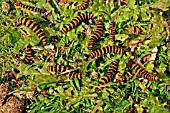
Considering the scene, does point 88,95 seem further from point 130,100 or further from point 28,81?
point 28,81

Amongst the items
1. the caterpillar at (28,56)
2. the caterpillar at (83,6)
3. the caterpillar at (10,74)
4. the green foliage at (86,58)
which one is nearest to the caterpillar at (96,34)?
the green foliage at (86,58)

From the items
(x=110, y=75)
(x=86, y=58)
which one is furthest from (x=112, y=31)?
(x=110, y=75)

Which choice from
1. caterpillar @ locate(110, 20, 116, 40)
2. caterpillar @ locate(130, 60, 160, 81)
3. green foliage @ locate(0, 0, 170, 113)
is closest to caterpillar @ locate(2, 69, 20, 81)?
green foliage @ locate(0, 0, 170, 113)

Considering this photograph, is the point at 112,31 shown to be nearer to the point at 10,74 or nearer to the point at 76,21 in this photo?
the point at 76,21

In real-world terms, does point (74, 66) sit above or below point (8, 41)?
below

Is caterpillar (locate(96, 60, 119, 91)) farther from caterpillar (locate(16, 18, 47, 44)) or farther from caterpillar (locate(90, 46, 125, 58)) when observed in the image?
caterpillar (locate(16, 18, 47, 44))

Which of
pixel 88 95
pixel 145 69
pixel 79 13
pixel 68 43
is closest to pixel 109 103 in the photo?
pixel 88 95
